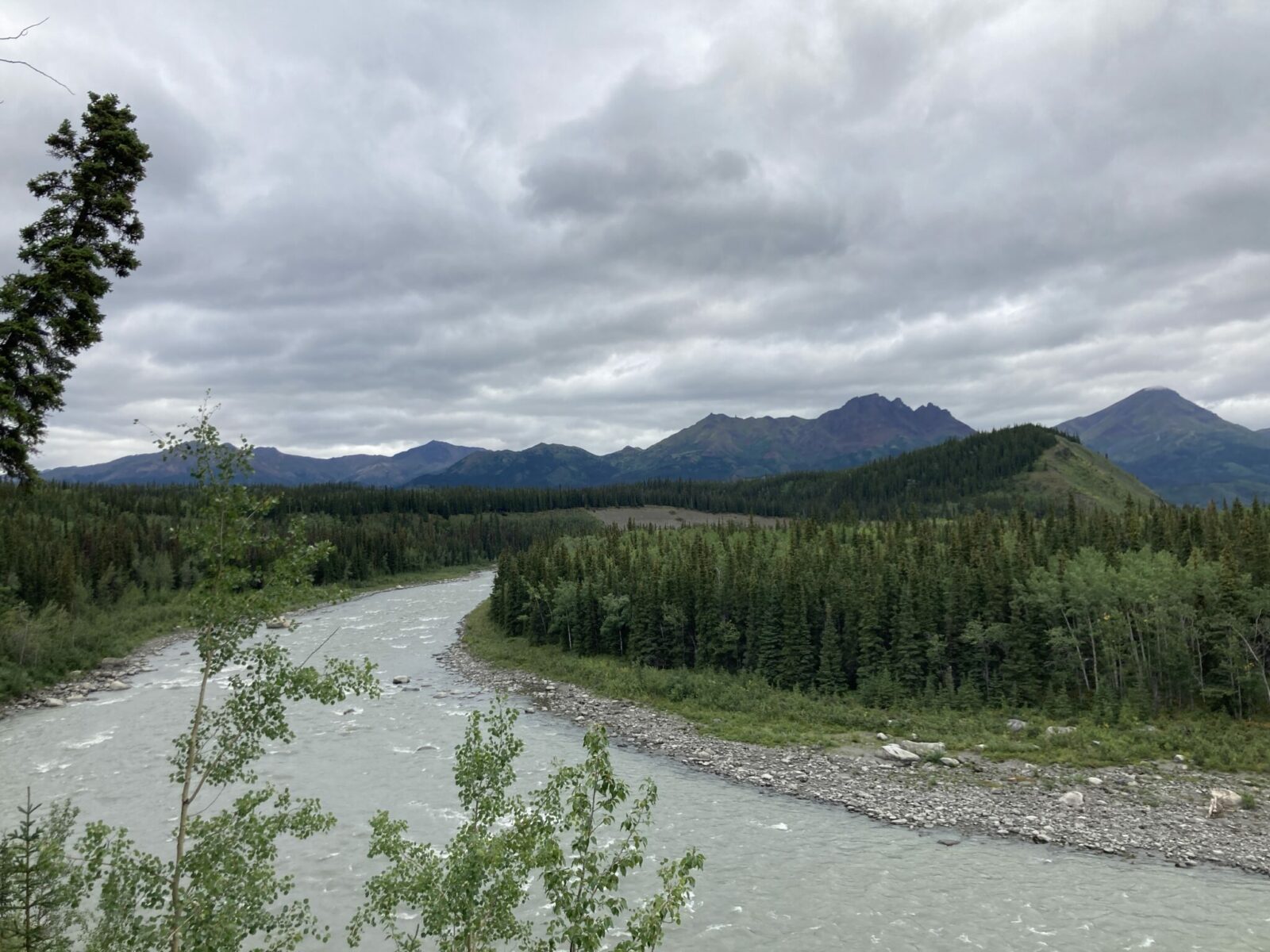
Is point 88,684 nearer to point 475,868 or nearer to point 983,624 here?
point 475,868

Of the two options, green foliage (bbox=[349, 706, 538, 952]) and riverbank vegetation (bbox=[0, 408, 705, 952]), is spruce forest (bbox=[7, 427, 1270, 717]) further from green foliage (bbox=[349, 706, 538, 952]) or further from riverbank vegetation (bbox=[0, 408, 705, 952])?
green foliage (bbox=[349, 706, 538, 952])

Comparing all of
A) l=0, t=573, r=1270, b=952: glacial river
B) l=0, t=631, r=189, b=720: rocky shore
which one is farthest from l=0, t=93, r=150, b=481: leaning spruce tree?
l=0, t=631, r=189, b=720: rocky shore

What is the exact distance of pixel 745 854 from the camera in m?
31.2

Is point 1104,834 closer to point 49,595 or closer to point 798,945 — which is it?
point 798,945

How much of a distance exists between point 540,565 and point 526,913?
7590 cm

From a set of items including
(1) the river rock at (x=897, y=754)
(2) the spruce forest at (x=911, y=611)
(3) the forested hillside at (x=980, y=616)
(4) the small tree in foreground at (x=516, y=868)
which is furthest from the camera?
(2) the spruce forest at (x=911, y=611)

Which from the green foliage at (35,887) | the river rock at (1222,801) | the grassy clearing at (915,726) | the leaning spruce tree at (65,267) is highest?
the leaning spruce tree at (65,267)

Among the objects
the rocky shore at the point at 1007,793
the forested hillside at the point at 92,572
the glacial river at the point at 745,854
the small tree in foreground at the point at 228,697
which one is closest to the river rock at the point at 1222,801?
the rocky shore at the point at 1007,793

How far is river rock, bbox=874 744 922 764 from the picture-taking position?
4501 centimetres

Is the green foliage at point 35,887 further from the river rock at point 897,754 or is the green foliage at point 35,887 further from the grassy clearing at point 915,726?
the grassy clearing at point 915,726

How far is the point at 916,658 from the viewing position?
6275 centimetres

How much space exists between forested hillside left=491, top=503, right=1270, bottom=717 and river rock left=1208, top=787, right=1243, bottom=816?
16.1 meters

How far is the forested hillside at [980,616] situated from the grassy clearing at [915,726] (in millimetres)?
2915

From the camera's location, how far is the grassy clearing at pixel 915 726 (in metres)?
44.9
